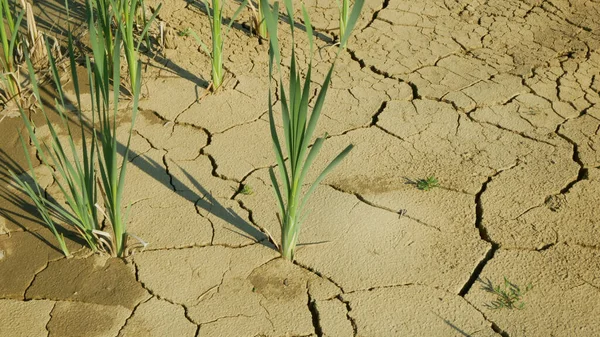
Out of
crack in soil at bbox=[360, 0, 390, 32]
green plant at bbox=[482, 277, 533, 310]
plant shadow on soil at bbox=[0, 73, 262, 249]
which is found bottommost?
plant shadow on soil at bbox=[0, 73, 262, 249]

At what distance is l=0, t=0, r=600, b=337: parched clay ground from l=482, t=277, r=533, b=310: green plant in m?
0.03

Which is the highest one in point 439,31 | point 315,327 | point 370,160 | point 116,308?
point 439,31

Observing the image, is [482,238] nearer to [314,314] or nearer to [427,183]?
[427,183]

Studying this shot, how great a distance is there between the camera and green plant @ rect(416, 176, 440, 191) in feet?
12.4

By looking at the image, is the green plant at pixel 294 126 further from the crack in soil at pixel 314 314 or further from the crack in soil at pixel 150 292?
the crack in soil at pixel 150 292

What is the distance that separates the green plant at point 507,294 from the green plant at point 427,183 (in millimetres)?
619

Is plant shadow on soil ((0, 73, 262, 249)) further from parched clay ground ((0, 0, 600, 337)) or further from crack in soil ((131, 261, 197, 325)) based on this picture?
crack in soil ((131, 261, 197, 325))

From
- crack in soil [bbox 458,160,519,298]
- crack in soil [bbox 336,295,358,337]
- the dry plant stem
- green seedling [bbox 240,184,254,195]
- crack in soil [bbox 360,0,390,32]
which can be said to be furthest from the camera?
crack in soil [bbox 360,0,390,32]

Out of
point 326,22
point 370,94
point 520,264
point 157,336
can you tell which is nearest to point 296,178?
point 157,336

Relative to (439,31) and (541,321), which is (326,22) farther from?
(541,321)

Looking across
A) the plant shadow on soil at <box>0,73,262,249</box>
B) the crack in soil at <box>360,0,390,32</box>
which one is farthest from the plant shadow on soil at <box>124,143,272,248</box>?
the crack in soil at <box>360,0,390,32</box>

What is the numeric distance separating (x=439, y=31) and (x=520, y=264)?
2.02 m

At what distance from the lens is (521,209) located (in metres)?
3.65

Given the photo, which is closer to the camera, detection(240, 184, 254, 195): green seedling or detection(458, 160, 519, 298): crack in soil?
detection(458, 160, 519, 298): crack in soil
